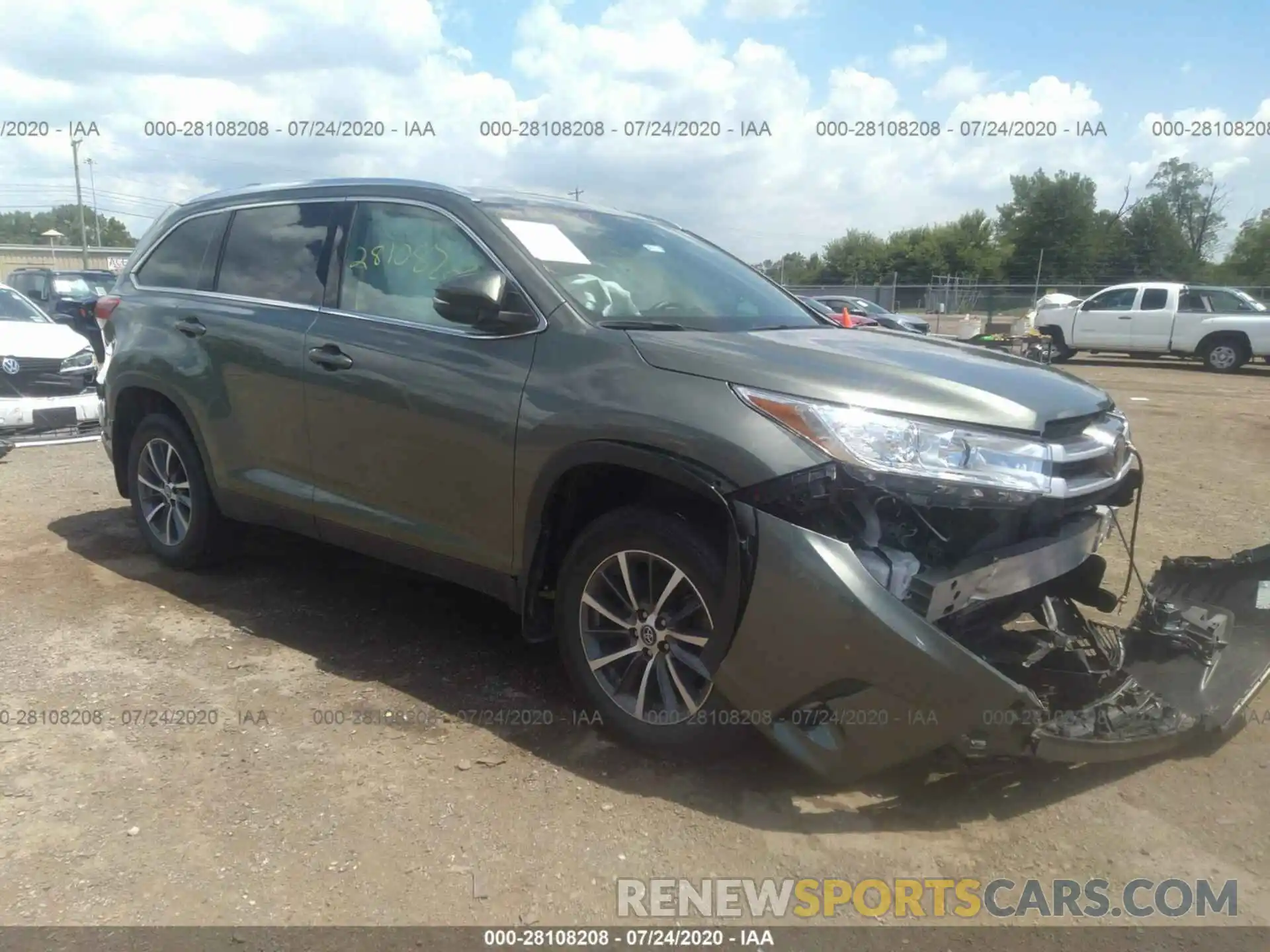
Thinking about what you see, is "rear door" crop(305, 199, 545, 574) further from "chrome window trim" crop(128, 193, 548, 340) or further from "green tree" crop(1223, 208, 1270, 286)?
"green tree" crop(1223, 208, 1270, 286)

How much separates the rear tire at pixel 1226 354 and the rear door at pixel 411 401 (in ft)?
70.1

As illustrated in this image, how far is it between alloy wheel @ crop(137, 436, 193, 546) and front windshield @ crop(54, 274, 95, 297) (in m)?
13.5

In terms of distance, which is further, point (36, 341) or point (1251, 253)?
point (1251, 253)

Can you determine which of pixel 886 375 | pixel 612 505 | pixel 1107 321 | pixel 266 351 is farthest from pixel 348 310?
pixel 1107 321

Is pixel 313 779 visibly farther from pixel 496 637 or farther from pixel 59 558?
pixel 59 558

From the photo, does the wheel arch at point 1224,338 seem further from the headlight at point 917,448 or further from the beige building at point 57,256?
the beige building at point 57,256

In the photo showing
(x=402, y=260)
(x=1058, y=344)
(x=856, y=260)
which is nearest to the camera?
(x=402, y=260)

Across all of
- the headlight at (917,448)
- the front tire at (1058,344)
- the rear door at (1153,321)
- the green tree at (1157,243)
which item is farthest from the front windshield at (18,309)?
the green tree at (1157,243)

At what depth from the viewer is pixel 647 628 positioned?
317 cm

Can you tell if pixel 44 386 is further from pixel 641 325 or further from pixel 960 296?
pixel 960 296

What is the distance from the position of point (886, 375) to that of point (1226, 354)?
21.3m

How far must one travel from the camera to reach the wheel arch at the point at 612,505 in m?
2.79

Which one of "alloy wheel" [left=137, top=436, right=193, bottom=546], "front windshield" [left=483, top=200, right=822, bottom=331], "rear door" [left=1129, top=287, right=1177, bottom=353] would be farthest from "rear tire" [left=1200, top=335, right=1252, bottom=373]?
"alloy wheel" [left=137, top=436, right=193, bottom=546]

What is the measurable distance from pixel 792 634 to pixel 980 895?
0.86 m
